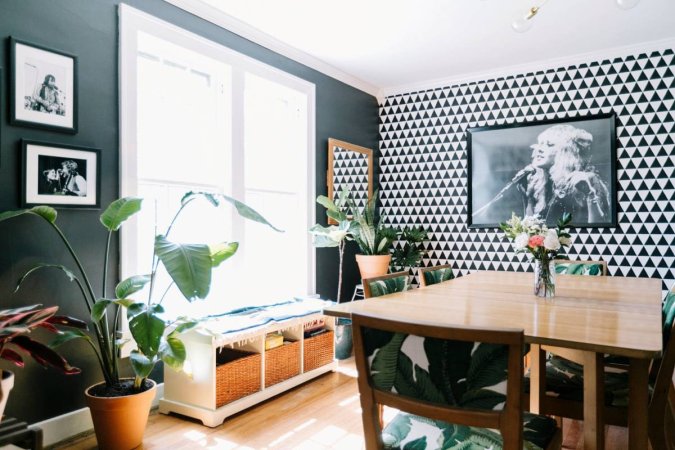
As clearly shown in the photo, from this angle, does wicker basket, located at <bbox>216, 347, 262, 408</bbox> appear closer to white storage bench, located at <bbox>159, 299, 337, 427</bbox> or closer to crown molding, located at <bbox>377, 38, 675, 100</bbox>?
white storage bench, located at <bbox>159, 299, 337, 427</bbox>

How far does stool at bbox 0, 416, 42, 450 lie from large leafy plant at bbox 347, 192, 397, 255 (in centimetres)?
326

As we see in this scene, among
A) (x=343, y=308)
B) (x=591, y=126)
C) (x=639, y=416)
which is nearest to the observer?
(x=639, y=416)

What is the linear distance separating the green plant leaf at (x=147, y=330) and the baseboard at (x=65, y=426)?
81 cm

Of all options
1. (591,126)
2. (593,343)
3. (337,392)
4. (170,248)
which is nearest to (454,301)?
(593,343)

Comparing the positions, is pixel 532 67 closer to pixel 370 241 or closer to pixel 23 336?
pixel 370 241

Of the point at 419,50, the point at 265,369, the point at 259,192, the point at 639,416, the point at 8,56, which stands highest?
the point at 419,50

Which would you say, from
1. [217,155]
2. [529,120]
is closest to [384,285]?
[217,155]

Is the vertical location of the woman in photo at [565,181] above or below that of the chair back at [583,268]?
above

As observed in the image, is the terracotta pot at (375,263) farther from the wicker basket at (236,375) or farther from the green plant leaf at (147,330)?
the green plant leaf at (147,330)

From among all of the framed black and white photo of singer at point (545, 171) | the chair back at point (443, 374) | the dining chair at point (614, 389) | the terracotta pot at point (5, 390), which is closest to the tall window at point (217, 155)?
the terracotta pot at point (5, 390)

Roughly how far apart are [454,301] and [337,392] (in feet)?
5.18

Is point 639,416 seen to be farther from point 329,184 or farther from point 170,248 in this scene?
point 329,184

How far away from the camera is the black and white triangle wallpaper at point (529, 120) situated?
4152mm

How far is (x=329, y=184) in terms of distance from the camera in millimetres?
4715
